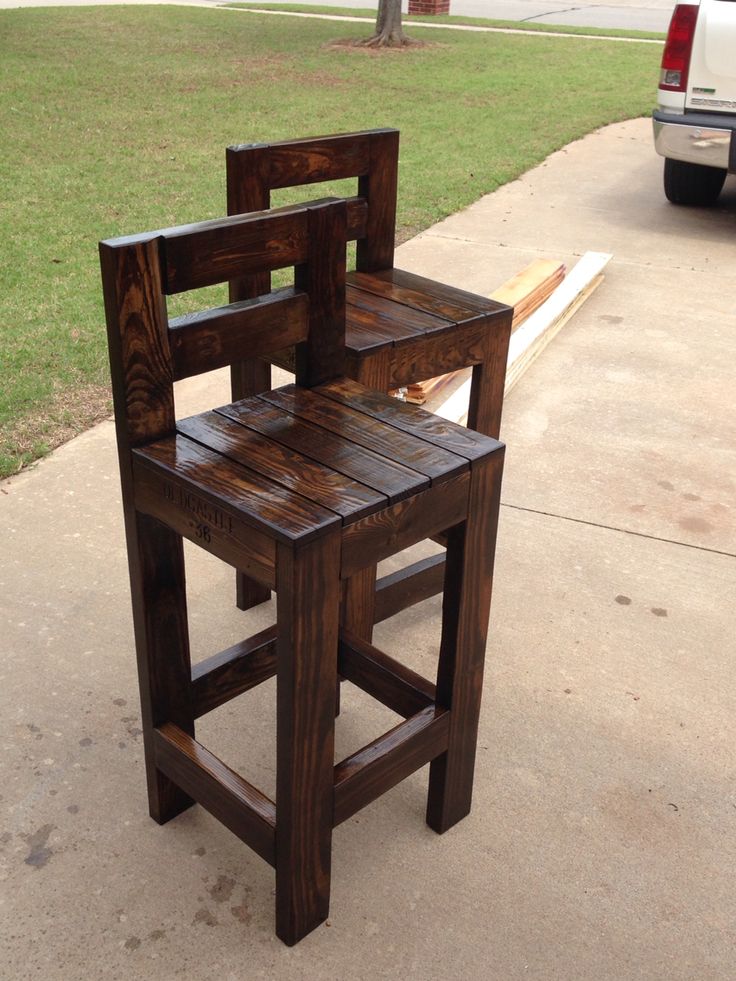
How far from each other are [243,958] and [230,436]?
3.16 feet

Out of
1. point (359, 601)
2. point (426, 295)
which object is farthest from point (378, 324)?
point (359, 601)

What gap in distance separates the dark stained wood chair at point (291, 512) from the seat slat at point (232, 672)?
19 mm

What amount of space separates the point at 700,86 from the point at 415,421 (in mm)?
4909

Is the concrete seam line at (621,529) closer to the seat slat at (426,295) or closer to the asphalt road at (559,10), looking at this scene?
the seat slat at (426,295)

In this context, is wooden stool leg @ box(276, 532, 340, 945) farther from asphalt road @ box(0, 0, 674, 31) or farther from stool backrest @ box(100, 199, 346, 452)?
asphalt road @ box(0, 0, 674, 31)

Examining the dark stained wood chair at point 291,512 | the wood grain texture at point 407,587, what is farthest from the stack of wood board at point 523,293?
the dark stained wood chair at point 291,512

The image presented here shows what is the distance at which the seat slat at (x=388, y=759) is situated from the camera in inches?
77.9

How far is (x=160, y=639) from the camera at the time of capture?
6.82ft

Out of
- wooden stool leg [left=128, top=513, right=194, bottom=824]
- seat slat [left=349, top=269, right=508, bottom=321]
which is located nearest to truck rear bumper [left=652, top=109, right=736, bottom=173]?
seat slat [left=349, top=269, right=508, bottom=321]

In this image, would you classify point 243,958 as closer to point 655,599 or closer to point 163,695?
point 163,695

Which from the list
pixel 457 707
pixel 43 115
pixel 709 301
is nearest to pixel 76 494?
pixel 457 707

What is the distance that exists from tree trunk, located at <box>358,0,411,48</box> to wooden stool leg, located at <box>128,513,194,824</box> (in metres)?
13.6

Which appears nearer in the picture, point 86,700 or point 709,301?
point 86,700

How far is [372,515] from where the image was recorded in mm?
1736
